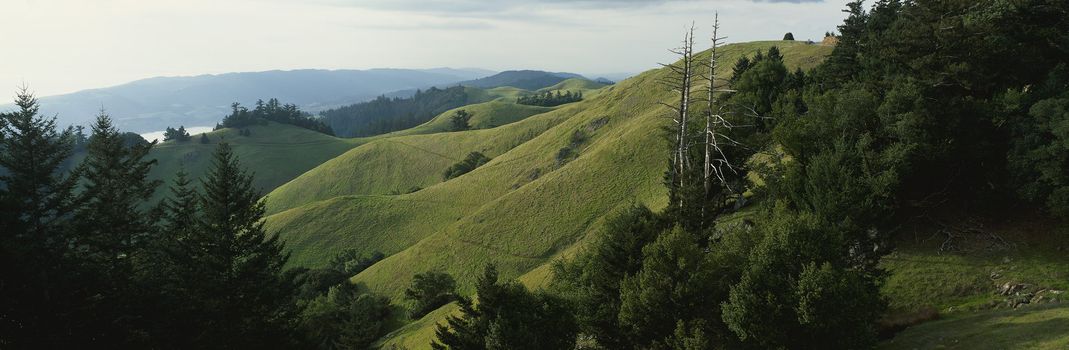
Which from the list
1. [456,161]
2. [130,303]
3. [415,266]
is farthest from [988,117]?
[456,161]

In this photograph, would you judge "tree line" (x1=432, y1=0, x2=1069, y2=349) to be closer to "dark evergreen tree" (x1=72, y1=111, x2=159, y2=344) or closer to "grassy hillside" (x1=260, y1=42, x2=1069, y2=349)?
"grassy hillside" (x1=260, y1=42, x2=1069, y2=349)

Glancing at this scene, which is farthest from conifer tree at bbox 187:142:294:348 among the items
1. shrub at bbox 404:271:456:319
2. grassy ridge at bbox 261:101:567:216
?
grassy ridge at bbox 261:101:567:216

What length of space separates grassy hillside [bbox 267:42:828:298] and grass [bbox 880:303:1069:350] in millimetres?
42654

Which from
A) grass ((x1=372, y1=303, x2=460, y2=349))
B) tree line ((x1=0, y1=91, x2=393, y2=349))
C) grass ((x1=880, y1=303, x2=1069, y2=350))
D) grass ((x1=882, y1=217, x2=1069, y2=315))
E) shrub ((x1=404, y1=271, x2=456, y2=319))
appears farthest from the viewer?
shrub ((x1=404, y1=271, x2=456, y2=319))

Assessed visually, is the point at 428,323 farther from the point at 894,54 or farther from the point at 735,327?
the point at 894,54

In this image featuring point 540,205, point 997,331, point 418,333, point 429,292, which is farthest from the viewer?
point 540,205

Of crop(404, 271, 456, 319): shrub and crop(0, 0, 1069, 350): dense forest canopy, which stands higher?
crop(0, 0, 1069, 350): dense forest canopy

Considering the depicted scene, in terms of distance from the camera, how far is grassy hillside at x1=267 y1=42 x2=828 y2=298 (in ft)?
228

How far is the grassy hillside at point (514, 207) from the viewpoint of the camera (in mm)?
69375

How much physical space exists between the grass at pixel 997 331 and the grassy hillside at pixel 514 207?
42.7 meters

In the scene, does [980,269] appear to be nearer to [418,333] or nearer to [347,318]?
[418,333]

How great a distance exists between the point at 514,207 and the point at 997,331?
61627mm

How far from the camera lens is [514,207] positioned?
78.6 m

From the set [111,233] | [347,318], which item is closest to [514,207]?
[347,318]
